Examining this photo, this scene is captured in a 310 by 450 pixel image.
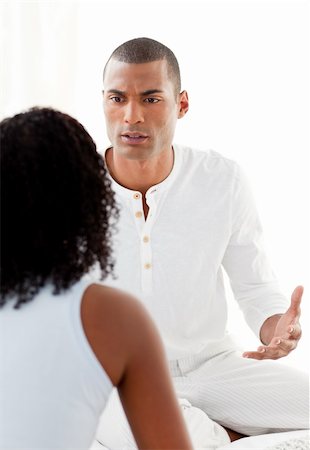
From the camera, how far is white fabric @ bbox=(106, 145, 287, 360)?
239 centimetres

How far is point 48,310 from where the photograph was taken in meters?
1.16

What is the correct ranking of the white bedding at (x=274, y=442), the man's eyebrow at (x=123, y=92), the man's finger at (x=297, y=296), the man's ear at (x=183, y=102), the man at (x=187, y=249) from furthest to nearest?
1. the man's ear at (x=183, y=102)
2. the man's eyebrow at (x=123, y=92)
3. the man at (x=187, y=249)
4. the man's finger at (x=297, y=296)
5. the white bedding at (x=274, y=442)

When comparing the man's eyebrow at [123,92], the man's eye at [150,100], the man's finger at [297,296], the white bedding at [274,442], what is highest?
the man's eyebrow at [123,92]

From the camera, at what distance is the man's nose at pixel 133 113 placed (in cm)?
237

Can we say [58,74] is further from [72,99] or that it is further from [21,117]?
[21,117]

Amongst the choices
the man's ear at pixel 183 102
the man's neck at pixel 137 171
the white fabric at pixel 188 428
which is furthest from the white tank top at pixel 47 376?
the man's ear at pixel 183 102

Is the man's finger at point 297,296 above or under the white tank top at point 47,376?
under

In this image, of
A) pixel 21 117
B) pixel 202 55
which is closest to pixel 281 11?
pixel 202 55

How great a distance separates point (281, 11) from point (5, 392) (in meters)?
2.61

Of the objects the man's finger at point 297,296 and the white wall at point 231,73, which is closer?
the man's finger at point 297,296

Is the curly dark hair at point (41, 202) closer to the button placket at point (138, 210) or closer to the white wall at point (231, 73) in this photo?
the button placket at point (138, 210)

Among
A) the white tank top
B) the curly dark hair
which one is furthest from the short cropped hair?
the white tank top

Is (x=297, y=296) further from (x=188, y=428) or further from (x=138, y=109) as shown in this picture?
(x=138, y=109)

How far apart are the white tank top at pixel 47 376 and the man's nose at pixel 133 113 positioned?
1.24 m
